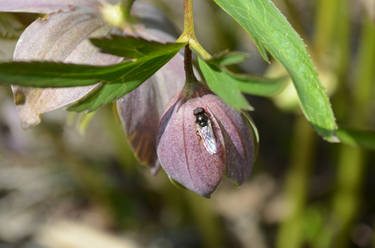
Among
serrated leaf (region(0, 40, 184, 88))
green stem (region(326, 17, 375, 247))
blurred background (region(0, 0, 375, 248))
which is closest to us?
serrated leaf (region(0, 40, 184, 88))

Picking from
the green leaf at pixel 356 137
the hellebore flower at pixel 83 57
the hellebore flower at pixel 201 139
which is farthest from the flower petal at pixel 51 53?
the green leaf at pixel 356 137

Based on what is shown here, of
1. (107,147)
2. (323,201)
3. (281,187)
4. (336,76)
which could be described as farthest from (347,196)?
(107,147)

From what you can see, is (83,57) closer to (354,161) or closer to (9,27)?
(9,27)

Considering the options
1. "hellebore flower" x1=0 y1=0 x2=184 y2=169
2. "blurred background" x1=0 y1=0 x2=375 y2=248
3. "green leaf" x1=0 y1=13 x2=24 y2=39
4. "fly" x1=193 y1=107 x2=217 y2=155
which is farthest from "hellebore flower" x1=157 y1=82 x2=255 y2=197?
"blurred background" x1=0 y1=0 x2=375 y2=248

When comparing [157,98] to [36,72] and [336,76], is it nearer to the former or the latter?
Result: [36,72]

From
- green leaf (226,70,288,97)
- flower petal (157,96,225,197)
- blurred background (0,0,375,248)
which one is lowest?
blurred background (0,0,375,248)

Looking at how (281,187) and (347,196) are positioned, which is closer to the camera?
(347,196)

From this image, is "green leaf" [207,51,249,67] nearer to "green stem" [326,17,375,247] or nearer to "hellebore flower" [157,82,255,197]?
"hellebore flower" [157,82,255,197]
